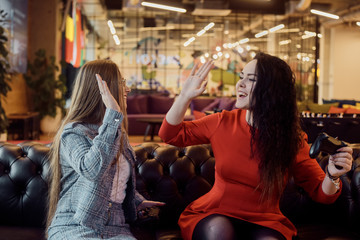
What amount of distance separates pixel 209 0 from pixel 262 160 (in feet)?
35.5

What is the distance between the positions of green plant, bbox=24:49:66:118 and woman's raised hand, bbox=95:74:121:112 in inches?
304

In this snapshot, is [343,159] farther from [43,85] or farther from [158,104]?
[158,104]

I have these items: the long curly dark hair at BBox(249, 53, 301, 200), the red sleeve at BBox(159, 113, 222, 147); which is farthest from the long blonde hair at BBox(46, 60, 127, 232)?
the long curly dark hair at BBox(249, 53, 301, 200)

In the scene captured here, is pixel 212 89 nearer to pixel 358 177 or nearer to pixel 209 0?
pixel 209 0

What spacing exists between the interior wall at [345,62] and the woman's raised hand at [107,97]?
50.2ft

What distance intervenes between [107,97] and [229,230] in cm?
72

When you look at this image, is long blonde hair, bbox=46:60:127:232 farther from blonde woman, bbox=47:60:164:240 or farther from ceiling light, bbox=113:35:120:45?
ceiling light, bbox=113:35:120:45

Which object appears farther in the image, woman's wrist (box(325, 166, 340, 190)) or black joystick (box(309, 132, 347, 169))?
woman's wrist (box(325, 166, 340, 190))

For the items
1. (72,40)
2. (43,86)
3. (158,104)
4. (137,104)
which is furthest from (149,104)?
(43,86)

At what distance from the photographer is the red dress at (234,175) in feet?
5.43

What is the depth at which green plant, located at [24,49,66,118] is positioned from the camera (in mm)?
8859

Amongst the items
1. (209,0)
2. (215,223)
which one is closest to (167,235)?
(215,223)

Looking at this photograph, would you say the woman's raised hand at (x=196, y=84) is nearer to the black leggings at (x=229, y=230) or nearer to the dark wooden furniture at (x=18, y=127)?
the black leggings at (x=229, y=230)

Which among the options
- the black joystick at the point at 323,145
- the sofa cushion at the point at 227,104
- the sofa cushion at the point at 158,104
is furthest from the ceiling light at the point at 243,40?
the black joystick at the point at 323,145
